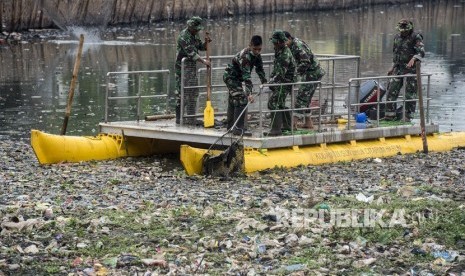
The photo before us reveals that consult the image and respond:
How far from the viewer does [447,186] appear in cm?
1744

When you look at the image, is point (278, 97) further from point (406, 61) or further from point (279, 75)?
point (406, 61)

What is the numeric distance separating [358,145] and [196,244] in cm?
844

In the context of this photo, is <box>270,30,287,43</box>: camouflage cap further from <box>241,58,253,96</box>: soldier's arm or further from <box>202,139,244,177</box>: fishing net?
<box>202,139,244,177</box>: fishing net

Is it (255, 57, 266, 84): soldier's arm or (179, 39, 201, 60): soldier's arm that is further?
(179, 39, 201, 60): soldier's arm

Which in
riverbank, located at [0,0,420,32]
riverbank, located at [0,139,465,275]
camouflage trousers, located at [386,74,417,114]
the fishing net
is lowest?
riverbank, located at [0,139,465,275]

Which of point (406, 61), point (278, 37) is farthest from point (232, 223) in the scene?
point (406, 61)

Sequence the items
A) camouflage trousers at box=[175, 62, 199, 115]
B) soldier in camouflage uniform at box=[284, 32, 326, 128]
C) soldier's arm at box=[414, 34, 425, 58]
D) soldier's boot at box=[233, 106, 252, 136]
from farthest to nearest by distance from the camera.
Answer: soldier's arm at box=[414, 34, 425, 58]
camouflage trousers at box=[175, 62, 199, 115]
soldier in camouflage uniform at box=[284, 32, 326, 128]
soldier's boot at box=[233, 106, 252, 136]

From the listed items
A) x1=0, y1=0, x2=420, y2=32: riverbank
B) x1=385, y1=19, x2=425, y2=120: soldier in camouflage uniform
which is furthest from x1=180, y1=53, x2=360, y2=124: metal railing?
x1=0, y1=0, x2=420, y2=32: riverbank

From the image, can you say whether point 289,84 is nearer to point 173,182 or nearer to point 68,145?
point 173,182

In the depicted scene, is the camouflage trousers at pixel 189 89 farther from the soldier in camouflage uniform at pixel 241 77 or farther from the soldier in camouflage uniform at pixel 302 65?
the soldier in camouflage uniform at pixel 302 65

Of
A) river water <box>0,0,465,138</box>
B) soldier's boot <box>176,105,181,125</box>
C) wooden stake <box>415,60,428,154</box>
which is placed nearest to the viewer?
soldier's boot <box>176,105,181,125</box>

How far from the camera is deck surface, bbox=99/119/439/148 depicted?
19344 mm

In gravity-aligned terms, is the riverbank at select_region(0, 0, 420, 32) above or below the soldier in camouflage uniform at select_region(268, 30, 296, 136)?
above

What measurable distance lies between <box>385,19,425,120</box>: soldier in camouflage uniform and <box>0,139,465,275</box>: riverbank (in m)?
3.46
